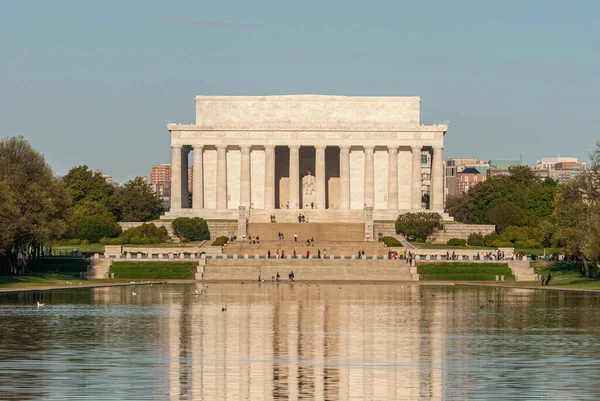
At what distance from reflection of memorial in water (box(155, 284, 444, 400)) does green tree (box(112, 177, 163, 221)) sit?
3092 inches

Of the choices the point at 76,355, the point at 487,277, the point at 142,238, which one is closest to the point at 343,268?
the point at 487,277

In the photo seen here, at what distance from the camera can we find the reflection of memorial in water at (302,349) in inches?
1204

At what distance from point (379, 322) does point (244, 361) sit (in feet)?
50.5

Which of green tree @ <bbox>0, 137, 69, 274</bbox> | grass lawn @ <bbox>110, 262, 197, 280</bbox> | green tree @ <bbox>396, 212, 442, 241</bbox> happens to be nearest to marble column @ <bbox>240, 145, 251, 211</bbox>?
green tree @ <bbox>396, 212, 442, 241</bbox>

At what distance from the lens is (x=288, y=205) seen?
14400 cm

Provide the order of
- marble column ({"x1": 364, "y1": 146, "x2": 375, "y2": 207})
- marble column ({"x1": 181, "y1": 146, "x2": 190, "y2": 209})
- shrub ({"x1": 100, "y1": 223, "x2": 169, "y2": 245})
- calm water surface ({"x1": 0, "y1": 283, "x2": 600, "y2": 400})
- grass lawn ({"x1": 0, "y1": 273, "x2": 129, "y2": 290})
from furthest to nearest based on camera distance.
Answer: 1. marble column ({"x1": 181, "y1": 146, "x2": 190, "y2": 209})
2. marble column ({"x1": 364, "y1": 146, "x2": 375, "y2": 207})
3. shrub ({"x1": 100, "y1": 223, "x2": 169, "y2": 245})
4. grass lawn ({"x1": 0, "y1": 273, "x2": 129, "y2": 290})
5. calm water surface ({"x1": 0, "y1": 283, "x2": 600, "y2": 400})

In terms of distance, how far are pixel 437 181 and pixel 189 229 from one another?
33.6 meters

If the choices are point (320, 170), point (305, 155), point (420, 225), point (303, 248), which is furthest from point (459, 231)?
point (305, 155)

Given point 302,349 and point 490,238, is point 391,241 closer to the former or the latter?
point 490,238

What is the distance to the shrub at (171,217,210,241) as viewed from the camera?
121438 mm

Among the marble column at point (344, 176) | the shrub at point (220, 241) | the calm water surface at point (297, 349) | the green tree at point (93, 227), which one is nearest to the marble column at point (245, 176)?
the marble column at point (344, 176)

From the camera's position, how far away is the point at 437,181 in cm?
14162

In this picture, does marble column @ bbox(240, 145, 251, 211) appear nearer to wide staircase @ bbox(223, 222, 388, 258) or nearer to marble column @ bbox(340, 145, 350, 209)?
marble column @ bbox(340, 145, 350, 209)

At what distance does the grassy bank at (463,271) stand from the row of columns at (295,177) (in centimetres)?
4299
